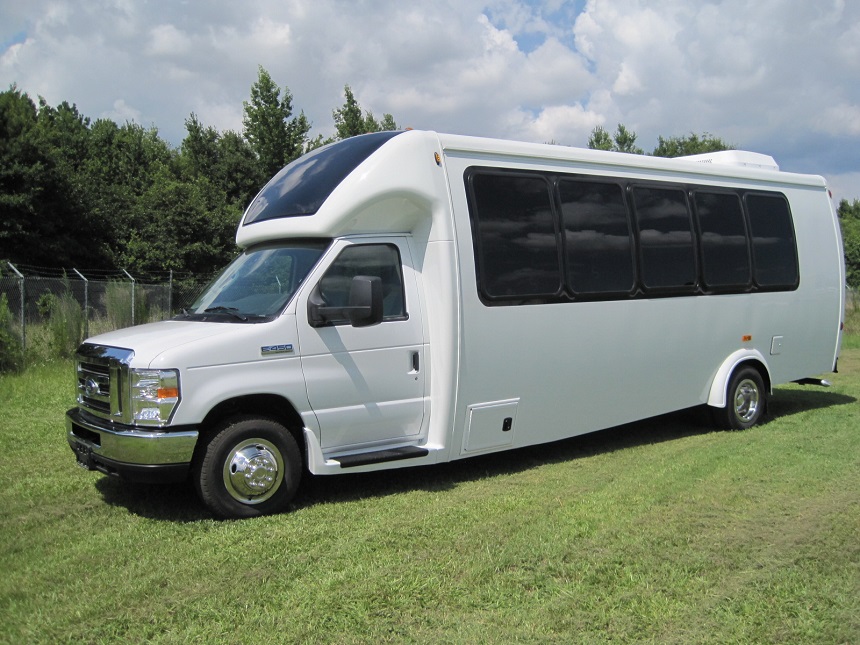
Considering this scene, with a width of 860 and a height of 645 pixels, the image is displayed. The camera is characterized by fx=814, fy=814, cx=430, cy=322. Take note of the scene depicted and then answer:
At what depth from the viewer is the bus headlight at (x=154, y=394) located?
19.6ft

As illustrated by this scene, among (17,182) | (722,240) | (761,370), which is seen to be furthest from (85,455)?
(17,182)

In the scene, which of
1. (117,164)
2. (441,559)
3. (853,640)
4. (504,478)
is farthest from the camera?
(117,164)

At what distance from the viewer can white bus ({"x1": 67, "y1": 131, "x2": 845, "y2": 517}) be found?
20.5 feet

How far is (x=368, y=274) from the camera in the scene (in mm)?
7012

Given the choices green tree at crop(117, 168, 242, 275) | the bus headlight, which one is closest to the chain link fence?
the bus headlight

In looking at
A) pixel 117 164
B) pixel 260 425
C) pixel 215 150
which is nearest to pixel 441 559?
pixel 260 425

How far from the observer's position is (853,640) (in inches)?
167

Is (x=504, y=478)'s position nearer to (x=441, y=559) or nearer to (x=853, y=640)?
(x=441, y=559)

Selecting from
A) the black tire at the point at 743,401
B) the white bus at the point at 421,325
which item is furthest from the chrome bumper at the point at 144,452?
the black tire at the point at 743,401

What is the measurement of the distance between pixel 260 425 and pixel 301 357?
62cm

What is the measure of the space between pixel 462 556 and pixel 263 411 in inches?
84.0

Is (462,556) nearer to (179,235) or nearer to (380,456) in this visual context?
(380,456)

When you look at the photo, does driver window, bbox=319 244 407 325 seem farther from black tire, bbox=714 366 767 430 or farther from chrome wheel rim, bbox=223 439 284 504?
black tire, bbox=714 366 767 430

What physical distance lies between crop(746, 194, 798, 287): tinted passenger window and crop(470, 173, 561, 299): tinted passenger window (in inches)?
139
